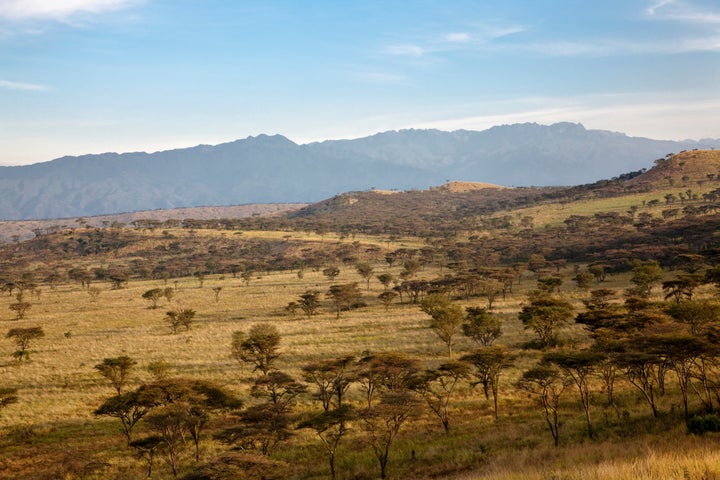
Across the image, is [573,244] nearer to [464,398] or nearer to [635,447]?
[464,398]

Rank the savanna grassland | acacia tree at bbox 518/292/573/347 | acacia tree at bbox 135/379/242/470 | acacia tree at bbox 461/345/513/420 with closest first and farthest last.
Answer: the savanna grassland
acacia tree at bbox 135/379/242/470
acacia tree at bbox 461/345/513/420
acacia tree at bbox 518/292/573/347

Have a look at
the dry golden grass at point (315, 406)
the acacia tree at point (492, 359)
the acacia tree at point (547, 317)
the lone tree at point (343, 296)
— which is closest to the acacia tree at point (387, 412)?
the dry golden grass at point (315, 406)

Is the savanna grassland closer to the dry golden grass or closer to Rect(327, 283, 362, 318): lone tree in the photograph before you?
the dry golden grass

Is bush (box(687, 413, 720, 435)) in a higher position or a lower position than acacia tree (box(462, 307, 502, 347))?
higher

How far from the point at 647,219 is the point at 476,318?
403 ft

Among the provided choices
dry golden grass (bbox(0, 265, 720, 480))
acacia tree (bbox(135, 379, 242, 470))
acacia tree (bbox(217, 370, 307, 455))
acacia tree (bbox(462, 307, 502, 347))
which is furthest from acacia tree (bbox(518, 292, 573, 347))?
acacia tree (bbox(135, 379, 242, 470))

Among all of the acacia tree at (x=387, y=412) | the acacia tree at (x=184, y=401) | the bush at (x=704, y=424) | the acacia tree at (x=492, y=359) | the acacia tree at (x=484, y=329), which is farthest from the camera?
the acacia tree at (x=484, y=329)

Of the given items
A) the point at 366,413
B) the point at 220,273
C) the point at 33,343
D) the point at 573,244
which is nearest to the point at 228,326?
the point at 33,343

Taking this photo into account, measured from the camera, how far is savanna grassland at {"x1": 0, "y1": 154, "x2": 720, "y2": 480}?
20.2 metres

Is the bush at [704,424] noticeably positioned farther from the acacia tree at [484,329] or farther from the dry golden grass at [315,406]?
the acacia tree at [484,329]

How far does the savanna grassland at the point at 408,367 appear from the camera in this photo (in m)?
20.2

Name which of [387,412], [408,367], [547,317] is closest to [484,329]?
[547,317]

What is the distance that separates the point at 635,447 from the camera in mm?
17203

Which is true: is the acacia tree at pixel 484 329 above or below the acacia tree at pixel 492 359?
below
